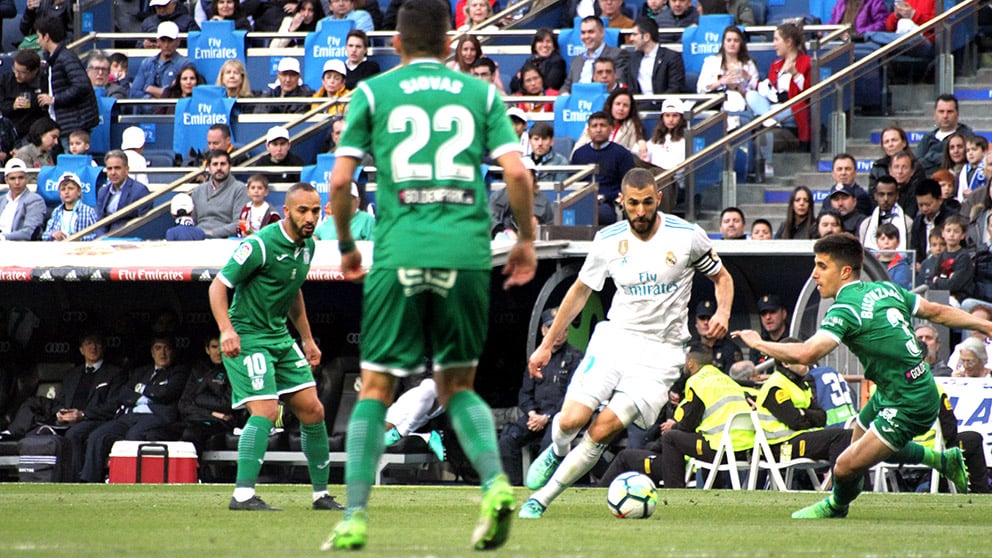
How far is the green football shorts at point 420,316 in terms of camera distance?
651 cm

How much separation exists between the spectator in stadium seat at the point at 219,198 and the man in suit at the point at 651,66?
486cm

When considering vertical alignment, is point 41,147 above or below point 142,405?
above

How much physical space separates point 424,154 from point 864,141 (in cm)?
1285

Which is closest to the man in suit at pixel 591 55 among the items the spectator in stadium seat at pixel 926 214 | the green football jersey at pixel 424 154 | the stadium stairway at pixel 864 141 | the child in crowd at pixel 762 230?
the stadium stairway at pixel 864 141

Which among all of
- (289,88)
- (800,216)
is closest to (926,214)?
(800,216)

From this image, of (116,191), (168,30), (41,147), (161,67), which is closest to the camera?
(116,191)

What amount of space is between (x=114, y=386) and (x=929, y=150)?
901cm

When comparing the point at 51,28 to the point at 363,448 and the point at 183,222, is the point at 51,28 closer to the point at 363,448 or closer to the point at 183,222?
the point at 183,222

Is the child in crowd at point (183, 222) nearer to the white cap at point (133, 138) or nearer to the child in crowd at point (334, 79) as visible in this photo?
the white cap at point (133, 138)

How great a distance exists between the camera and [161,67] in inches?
886

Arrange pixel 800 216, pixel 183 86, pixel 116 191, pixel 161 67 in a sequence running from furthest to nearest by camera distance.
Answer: pixel 161 67 → pixel 183 86 → pixel 116 191 → pixel 800 216

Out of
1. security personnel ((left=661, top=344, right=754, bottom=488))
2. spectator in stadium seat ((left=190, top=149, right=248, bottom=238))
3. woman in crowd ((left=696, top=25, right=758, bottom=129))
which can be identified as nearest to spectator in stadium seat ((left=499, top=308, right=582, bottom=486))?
security personnel ((left=661, top=344, right=754, bottom=488))

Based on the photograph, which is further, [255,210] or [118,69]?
[118,69]

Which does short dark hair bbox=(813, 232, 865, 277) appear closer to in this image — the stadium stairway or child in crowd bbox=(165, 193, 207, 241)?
the stadium stairway
